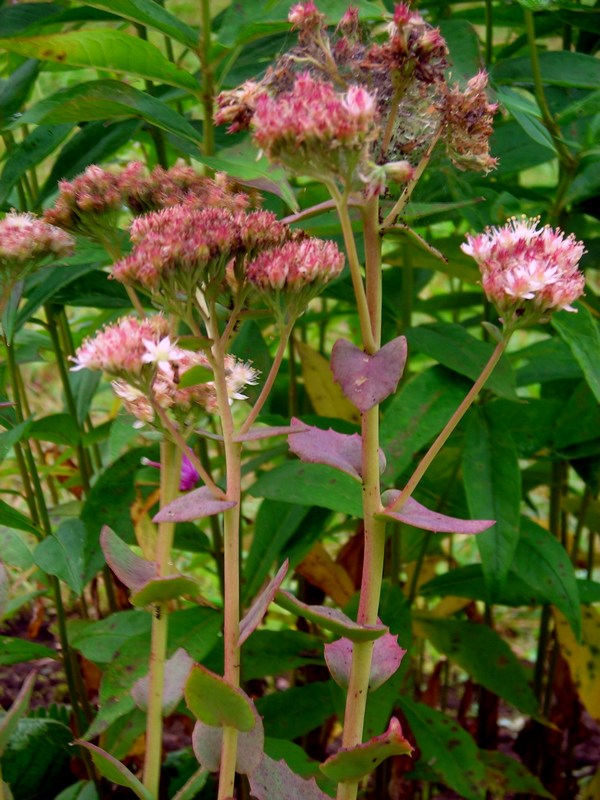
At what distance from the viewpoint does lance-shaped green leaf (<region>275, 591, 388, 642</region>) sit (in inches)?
23.0

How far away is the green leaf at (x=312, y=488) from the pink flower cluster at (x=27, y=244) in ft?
1.05

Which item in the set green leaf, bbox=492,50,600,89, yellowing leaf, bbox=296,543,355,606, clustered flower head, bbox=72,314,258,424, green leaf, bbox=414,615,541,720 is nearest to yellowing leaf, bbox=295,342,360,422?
yellowing leaf, bbox=296,543,355,606

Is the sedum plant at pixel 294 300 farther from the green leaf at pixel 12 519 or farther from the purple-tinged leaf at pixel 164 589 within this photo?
the green leaf at pixel 12 519

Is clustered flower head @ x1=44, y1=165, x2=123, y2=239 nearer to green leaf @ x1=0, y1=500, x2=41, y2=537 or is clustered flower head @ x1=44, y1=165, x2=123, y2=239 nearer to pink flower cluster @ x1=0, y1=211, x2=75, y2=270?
pink flower cluster @ x1=0, y1=211, x2=75, y2=270

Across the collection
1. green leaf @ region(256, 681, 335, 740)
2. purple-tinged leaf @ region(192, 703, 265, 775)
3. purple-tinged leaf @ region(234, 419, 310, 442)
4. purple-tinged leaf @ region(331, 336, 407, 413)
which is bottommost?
green leaf @ region(256, 681, 335, 740)

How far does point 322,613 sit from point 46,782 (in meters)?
0.71

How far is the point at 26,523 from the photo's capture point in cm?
88

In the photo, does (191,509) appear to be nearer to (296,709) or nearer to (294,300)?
(294,300)

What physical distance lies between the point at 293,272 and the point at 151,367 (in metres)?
0.11

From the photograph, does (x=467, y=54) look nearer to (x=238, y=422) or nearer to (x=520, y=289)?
(x=520, y=289)

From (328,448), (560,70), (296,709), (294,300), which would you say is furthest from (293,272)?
(296,709)

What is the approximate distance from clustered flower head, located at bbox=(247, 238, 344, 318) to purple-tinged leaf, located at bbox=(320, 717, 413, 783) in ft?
0.92

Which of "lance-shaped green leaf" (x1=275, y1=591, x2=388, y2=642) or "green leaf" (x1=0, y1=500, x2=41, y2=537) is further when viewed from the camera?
"green leaf" (x1=0, y1=500, x2=41, y2=537)

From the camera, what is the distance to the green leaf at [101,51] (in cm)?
79
